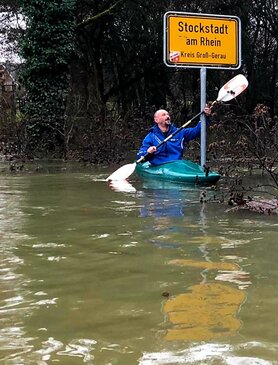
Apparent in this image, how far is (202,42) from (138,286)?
6.59 metres

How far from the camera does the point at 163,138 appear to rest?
10.7 metres

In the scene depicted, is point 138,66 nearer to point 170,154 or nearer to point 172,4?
point 172,4

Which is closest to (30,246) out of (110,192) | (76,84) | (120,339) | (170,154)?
(120,339)

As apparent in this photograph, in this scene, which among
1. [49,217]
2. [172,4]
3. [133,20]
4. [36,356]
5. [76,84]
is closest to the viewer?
[36,356]

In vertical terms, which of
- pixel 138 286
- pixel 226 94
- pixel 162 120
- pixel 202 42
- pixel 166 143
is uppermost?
pixel 202 42

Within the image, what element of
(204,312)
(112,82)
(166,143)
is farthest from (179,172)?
(112,82)

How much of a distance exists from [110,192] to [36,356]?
6325 mm

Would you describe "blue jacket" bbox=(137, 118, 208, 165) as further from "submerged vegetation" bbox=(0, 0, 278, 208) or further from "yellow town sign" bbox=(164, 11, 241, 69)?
"yellow town sign" bbox=(164, 11, 241, 69)

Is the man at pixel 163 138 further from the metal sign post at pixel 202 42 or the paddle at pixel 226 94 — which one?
the metal sign post at pixel 202 42

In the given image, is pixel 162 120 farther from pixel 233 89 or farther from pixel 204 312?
pixel 204 312

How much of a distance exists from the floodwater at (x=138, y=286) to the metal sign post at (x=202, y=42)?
10.1ft

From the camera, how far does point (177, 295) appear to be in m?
3.76

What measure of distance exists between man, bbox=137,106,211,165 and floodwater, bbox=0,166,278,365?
11.1 feet

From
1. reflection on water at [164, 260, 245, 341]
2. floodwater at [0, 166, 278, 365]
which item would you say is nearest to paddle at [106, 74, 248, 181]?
floodwater at [0, 166, 278, 365]
